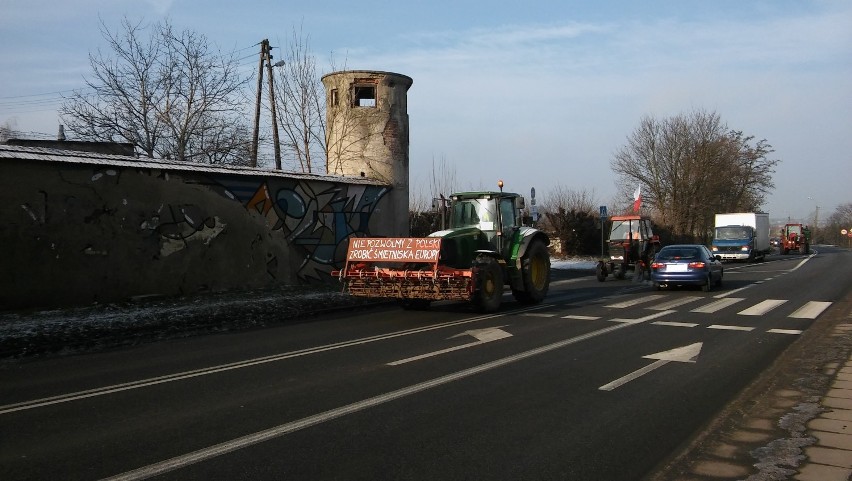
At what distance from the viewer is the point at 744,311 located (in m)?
14.9

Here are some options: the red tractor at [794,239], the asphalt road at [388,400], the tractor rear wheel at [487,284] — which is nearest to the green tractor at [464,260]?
the tractor rear wheel at [487,284]

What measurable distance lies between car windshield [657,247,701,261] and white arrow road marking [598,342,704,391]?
10043 mm

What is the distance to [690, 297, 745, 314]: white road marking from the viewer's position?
49.7 feet

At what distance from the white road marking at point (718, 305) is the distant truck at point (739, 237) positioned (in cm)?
2583

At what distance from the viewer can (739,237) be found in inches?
1644

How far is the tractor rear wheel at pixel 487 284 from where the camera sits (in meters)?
14.3

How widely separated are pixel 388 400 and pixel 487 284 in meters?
7.89

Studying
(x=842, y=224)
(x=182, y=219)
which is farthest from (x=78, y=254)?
(x=842, y=224)

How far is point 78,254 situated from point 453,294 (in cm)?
789

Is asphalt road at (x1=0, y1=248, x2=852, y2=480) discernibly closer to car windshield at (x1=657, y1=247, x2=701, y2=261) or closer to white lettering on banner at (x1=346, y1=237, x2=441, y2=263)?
white lettering on banner at (x1=346, y1=237, x2=441, y2=263)

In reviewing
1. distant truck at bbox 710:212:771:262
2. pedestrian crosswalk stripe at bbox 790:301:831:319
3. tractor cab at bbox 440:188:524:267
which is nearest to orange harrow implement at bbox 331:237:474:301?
tractor cab at bbox 440:188:524:267

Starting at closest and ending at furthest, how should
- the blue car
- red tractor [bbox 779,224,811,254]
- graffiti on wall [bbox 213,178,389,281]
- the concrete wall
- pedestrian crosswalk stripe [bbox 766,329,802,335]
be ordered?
pedestrian crosswalk stripe [bbox 766,329,802,335]
the concrete wall
graffiti on wall [bbox 213,178,389,281]
the blue car
red tractor [bbox 779,224,811,254]

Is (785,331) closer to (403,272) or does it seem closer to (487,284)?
(487,284)

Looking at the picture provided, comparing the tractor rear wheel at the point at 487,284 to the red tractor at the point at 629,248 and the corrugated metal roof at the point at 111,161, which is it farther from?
the red tractor at the point at 629,248
